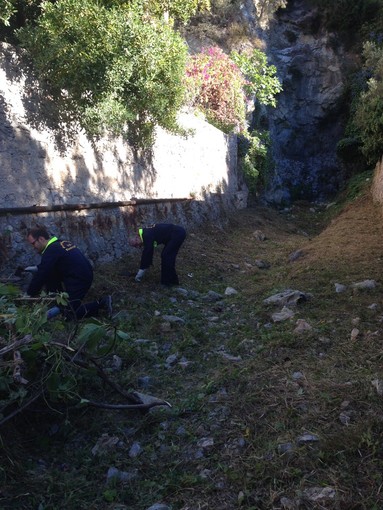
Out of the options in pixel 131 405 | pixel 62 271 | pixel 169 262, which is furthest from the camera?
pixel 169 262

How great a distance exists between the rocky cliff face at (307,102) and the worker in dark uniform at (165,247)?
1211 centimetres

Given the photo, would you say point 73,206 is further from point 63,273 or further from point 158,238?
point 63,273

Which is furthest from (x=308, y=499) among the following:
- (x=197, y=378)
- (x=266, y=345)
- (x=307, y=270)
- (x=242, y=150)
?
(x=242, y=150)

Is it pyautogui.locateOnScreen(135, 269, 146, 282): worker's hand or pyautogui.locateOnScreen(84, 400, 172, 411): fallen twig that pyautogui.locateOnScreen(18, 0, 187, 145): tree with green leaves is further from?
pyautogui.locateOnScreen(84, 400, 172, 411): fallen twig

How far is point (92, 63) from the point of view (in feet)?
21.5

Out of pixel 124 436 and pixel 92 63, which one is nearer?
pixel 124 436

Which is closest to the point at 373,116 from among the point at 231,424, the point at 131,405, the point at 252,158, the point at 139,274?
the point at 252,158

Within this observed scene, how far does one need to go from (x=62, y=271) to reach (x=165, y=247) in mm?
2058

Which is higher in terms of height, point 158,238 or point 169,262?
point 158,238

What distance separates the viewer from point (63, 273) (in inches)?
221

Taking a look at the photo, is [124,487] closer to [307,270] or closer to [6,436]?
[6,436]

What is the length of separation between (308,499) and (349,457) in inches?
15.7

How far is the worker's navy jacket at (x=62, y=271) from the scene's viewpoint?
211 inches

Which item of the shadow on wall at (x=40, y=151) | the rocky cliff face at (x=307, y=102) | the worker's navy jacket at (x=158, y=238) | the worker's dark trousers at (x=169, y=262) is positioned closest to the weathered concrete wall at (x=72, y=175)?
the shadow on wall at (x=40, y=151)
